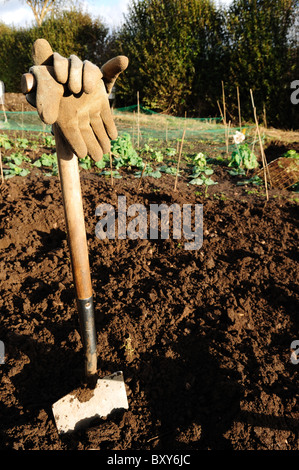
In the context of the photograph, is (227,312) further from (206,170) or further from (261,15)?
(261,15)

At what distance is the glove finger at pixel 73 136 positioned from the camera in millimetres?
1287

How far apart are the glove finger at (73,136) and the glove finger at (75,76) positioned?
0.14m

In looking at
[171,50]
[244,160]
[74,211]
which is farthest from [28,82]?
[171,50]

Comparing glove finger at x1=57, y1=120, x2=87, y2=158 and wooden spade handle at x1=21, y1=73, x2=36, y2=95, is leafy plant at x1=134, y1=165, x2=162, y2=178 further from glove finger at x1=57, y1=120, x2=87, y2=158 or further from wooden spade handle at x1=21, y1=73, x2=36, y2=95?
wooden spade handle at x1=21, y1=73, x2=36, y2=95

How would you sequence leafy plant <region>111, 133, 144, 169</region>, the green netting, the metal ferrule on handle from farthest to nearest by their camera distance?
the green netting < leafy plant <region>111, 133, 144, 169</region> < the metal ferrule on handle

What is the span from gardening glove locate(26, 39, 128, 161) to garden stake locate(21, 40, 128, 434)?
2.7 inches

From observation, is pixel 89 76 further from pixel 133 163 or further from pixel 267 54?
pixel 267 54

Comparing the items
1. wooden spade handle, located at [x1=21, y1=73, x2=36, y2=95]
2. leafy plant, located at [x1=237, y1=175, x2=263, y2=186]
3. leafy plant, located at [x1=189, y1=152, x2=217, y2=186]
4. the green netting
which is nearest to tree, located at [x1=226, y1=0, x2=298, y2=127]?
the green netting

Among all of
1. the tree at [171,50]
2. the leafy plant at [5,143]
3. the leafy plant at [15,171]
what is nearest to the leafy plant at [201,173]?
the leafy plant at [15,171]

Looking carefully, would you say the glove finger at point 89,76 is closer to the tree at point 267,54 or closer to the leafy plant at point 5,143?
the leafy plant at point 5,143

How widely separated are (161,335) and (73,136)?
148 centimetres

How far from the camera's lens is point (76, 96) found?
4.20ft

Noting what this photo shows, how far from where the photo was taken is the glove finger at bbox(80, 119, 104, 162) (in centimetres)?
135

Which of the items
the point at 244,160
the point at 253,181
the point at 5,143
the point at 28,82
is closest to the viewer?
the point at 28,82
